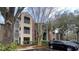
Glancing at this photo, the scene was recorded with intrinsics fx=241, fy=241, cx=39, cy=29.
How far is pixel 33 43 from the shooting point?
→ 4.39 meters

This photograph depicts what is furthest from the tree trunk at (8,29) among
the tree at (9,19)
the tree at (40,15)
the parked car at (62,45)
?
the parked car at (62,45)

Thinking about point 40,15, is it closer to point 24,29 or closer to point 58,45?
point 24,29

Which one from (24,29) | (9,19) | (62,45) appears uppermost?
(9,19)

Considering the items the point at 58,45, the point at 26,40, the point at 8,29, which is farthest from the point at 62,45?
the point at 8,29

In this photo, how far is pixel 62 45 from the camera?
4.41 m

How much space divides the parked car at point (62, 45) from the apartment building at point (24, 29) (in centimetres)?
38

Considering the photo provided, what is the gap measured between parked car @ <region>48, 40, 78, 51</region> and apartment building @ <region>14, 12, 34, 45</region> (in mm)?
383

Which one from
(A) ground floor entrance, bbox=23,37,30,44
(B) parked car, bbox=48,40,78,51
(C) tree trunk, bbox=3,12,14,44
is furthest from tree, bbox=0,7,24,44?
(B) parked car, bbox=48,40,78,51

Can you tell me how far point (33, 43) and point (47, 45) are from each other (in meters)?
0.26

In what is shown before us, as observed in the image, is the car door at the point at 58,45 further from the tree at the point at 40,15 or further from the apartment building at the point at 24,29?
the apartment building at the point at 24,29

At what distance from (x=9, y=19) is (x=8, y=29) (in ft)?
0.61

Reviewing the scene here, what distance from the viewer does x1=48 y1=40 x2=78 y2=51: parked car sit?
14.3ft
